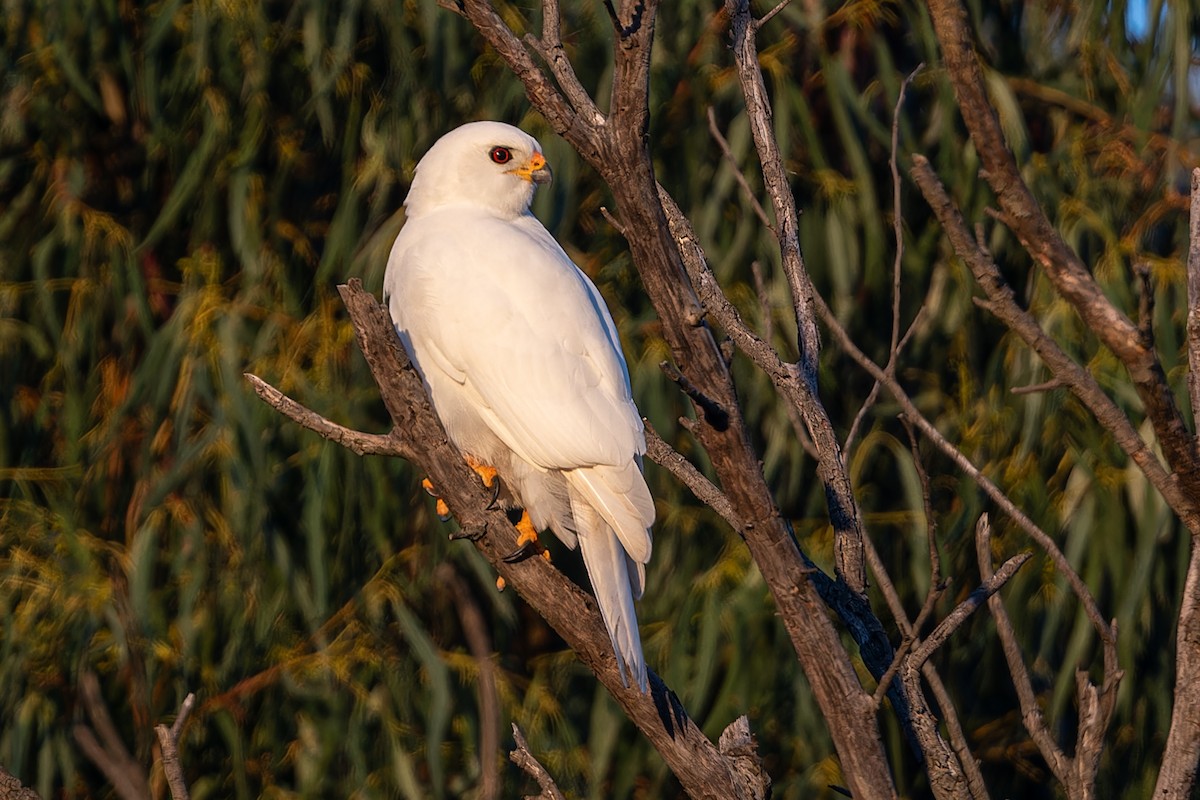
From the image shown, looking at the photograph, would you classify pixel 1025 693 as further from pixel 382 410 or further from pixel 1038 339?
pixel 382 410

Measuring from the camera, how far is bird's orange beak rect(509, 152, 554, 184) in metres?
3.23

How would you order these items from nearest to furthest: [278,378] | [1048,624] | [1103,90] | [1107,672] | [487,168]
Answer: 1. [1107,672]
2. [487,168]
3. [1048,624]
4. [278,378]
5. [1103,90]

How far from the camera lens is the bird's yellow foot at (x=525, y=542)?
227cm

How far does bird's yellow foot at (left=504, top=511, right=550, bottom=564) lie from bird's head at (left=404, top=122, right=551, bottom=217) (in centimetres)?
78

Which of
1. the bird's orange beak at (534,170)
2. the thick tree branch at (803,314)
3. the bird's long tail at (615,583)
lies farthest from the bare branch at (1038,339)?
the bird's orange beak at (534,170)

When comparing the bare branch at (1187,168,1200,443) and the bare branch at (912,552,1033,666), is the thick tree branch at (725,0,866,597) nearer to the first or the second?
the bare branch at (912,552,1033,666)

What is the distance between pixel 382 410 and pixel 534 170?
0.98m

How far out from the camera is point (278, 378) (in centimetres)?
382

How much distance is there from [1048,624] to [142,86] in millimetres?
2786

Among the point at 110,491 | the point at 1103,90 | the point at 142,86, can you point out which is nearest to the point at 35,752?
the point at 110,491

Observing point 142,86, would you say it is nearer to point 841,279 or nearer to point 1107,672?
point 841,279

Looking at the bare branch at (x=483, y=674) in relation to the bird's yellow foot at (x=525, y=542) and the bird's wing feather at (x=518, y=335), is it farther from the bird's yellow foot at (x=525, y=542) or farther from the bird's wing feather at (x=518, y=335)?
the bird's wing feather at (x=518, y=335)

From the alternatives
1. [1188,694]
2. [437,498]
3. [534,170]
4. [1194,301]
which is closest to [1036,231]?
[1194,301]

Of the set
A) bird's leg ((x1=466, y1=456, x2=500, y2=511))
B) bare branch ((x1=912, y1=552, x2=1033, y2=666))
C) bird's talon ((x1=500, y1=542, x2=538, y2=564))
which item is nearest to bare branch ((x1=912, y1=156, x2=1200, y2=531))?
bare branch ((x1=912, y1=552, x2=1033, y2=666))
